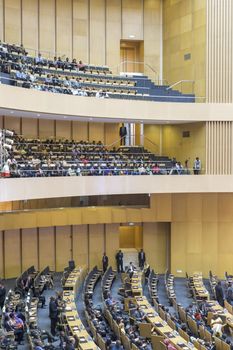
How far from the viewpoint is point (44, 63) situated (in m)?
24.1

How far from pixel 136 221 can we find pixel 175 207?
2.08 metres

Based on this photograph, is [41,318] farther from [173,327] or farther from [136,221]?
[136,221]

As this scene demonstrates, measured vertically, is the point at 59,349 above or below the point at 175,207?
below

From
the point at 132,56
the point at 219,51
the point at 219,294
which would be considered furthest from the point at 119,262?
the point at 132,56

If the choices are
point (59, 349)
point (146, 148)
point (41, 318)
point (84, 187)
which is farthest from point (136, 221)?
point (59, 349)

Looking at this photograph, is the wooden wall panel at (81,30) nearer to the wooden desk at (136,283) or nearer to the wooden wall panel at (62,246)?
the wooden wall panel at (62,246)

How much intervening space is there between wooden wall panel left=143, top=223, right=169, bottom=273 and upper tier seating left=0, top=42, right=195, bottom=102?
6.73 m

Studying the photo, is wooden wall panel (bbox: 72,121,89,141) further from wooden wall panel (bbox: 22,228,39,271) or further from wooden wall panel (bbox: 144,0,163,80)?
wooden wall panel (bbox: 22,228,39,271)

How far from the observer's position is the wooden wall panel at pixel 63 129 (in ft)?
87.2

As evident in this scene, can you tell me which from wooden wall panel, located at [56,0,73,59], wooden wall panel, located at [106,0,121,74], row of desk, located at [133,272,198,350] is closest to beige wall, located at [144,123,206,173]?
wooden wall panel, located at [106,0,121,74]

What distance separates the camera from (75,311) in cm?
1672

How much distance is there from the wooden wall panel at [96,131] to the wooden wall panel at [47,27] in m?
4.22

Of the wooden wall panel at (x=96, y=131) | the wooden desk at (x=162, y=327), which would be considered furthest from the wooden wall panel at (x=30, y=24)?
the wooden desk at (x=162, y=327)

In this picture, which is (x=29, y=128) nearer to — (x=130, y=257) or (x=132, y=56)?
(x=132, y=56)
